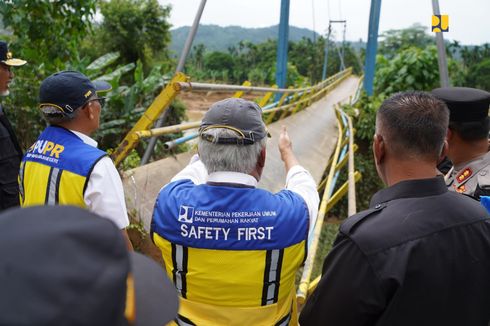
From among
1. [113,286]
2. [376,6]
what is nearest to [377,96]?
[376,6]

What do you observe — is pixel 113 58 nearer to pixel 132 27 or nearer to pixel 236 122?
pixel 236 122

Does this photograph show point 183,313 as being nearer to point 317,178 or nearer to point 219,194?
point 219,194

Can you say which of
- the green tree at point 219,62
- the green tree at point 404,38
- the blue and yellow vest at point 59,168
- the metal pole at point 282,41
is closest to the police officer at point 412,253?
the blue and yellow vest at point 59,168

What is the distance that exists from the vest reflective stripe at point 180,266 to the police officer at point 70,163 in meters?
0.52

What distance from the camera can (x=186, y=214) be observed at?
1333mm

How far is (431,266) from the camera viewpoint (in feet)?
4.00

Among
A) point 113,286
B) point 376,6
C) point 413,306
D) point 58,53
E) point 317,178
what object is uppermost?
point 376,6

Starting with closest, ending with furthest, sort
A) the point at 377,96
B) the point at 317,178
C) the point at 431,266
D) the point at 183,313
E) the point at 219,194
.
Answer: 1. the point at 431,266
2. the point at 219,194
3. the point at 183,313
4. the point at 317,178
5. the point at 377,96

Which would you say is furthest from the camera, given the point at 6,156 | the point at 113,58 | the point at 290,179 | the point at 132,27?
the point at 132,27

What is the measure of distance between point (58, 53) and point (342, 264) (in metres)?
4.95

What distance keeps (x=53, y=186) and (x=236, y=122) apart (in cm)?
91

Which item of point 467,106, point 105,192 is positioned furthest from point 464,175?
point 105,192

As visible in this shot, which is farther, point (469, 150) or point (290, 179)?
point (469, 150)

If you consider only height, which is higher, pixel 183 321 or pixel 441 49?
pixel 441 49
